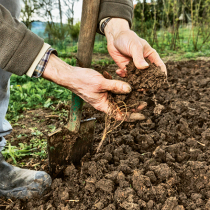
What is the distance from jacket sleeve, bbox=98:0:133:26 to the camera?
1811mm

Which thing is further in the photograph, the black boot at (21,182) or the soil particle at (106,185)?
the black boot at (21,182)

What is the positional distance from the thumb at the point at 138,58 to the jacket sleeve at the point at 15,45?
661mm

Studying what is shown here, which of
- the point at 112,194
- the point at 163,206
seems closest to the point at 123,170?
the point at 112,194

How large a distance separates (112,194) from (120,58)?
47.4 inches

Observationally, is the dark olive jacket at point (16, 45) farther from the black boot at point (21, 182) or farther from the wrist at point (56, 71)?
the black boot at point (21, 182)

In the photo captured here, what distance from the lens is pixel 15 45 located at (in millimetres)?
1325

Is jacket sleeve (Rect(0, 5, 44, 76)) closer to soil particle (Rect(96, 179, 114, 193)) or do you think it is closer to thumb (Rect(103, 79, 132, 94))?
thumb (Rect(103, 79, 132, 94))

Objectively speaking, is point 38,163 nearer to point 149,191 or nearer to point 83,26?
point 149,191

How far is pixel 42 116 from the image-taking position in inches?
111

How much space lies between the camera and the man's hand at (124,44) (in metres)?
1.70

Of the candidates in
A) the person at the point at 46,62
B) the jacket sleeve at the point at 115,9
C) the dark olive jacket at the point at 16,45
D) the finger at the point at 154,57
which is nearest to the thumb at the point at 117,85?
the person at the point at 46,62

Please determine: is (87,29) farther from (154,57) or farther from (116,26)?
(154,57)

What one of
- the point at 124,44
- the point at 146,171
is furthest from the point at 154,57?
the point at 146,171

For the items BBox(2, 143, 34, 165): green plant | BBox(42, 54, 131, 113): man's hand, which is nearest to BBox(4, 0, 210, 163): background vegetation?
BBox(2, 143, 34, 165): green plant
